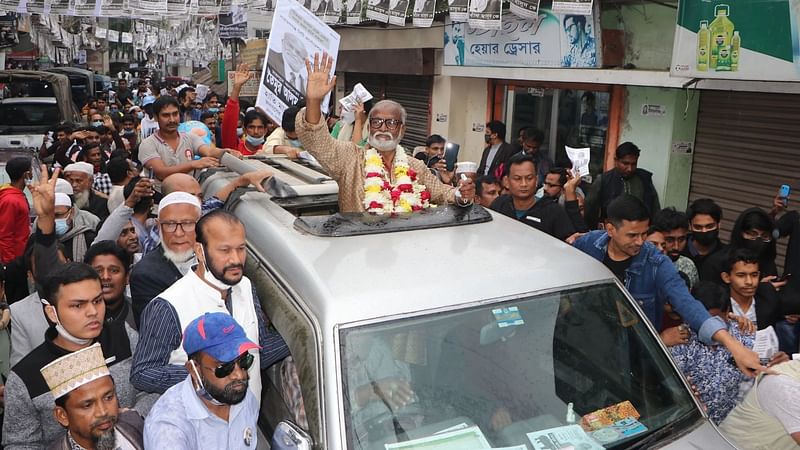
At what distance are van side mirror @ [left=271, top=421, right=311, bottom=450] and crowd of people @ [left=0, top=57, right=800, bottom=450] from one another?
23 cm

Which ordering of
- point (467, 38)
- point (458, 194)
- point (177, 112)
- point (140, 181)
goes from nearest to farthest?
point (458, 194)
point (140, 181)
point (177, 112)
point (467, 38)

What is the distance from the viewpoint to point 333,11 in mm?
14133

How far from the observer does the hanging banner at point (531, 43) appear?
30.8ft

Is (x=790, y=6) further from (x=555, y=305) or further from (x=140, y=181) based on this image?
(x=140, y=181)

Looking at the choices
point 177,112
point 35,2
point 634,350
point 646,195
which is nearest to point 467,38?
point 646,195

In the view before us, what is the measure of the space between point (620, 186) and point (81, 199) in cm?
533

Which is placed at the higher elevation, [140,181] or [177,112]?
[177,112]

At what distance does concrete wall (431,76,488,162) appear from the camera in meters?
12.8

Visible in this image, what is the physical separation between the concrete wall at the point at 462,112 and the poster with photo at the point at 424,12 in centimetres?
175

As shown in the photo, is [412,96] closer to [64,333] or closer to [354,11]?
[354,11]

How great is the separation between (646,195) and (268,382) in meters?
5.44

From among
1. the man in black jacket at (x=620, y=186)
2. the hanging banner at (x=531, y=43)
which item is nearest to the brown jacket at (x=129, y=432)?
the man in black jacket at (x=620, y=186)

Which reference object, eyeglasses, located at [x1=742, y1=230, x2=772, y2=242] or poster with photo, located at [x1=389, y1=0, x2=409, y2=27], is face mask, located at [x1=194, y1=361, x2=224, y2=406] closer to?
eyeglasses, located at [x1=742, y1=230, x2=772, y2=242]

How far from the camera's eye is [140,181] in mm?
4465
